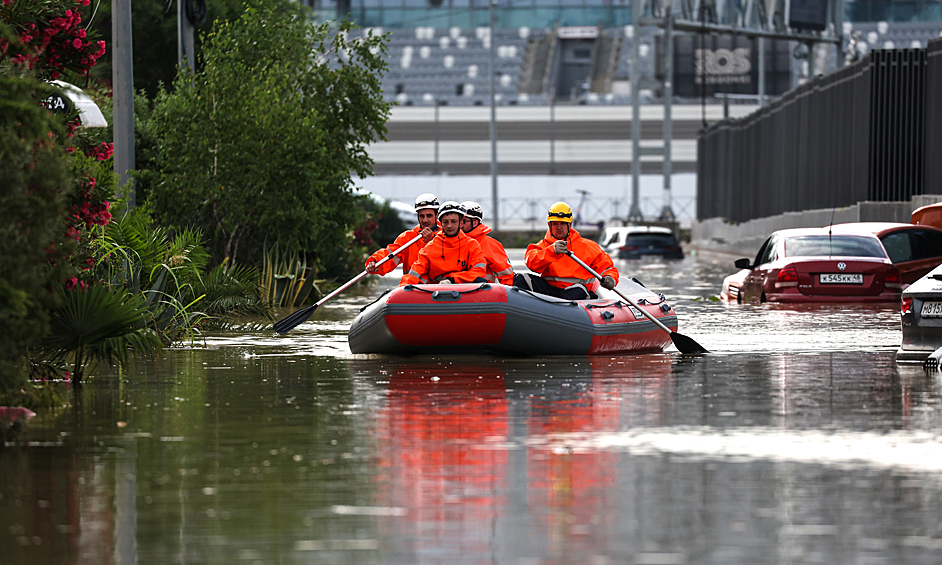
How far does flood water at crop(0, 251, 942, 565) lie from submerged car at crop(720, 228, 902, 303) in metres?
9.43

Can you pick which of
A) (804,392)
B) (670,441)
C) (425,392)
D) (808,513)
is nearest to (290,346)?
(425,392)

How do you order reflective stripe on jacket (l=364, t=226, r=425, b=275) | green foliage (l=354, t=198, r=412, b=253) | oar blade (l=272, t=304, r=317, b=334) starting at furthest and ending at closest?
green foliage (l=354, t=198, r=412, b=253) < reflective stripe on jacket (l=364, t=226, r=425, b=275) < oar blade (l=272, t=304, r=317, b=334)

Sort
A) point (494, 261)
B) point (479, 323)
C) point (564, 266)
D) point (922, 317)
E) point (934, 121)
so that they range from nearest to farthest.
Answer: point (922, 317)
point (479, 323)
point (494, 261)
point (564, 266)
point (934, 121)

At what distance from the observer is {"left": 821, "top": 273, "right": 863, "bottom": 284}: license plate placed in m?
25.3

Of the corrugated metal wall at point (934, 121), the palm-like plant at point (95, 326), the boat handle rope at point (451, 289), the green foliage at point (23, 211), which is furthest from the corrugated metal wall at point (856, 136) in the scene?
the green foliage at point (23, 211)

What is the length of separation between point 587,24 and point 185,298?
93828 millimetres

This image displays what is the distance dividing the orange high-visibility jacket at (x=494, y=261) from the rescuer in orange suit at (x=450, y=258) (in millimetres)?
217

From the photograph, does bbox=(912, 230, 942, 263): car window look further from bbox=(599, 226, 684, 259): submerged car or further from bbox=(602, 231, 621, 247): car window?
bbox=(602, 231, 621, 247): car window

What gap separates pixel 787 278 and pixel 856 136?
18062 millimetres

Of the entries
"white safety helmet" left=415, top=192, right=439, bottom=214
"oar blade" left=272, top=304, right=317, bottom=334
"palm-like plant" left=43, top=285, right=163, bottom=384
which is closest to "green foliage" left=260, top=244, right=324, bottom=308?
"oar blade" left=272, top=304, right=317, bottom=334

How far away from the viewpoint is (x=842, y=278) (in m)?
25.3

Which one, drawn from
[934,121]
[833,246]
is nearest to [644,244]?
[934,121]

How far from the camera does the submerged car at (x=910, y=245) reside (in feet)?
86.4

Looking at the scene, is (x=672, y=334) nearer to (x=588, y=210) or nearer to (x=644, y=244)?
(x=644, y=244)
